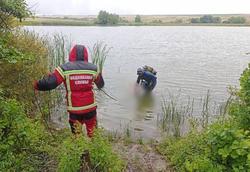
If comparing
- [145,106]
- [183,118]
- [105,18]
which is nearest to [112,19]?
[105,18]

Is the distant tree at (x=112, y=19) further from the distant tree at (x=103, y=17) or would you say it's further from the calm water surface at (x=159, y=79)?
the calm water surface at (x=159, y=79)

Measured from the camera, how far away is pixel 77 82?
4.70 meters

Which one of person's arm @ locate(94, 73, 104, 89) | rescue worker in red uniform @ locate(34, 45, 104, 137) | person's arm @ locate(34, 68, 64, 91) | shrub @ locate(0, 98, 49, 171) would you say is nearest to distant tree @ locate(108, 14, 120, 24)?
person's arm @ locate(94, 73, 104, 89)

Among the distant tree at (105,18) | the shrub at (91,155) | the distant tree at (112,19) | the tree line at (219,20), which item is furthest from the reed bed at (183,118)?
the tree line at (219,20)

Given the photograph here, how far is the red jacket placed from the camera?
15.1 feet

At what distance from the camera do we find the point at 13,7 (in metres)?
4.62

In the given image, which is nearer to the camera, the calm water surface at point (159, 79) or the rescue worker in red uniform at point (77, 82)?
the rescue worker in red uniform at point (77, 82)

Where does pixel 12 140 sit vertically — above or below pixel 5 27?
below

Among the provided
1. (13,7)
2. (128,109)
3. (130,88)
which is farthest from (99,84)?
(130,88)

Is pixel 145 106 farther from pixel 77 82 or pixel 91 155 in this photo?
pixel 91 155

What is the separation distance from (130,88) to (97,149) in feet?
29.9

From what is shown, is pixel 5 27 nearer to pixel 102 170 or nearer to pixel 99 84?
pixel 99 84

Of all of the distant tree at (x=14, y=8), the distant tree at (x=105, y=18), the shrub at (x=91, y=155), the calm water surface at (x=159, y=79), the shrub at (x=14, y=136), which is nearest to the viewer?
the shrub at (x=14, y=136)

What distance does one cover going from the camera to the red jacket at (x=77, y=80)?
4617 millimetres
